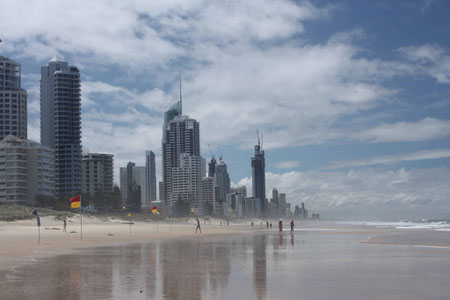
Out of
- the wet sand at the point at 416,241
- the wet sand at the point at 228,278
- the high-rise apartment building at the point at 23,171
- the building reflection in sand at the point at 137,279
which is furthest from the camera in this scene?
the high-rise apartment building at the point at 23,171

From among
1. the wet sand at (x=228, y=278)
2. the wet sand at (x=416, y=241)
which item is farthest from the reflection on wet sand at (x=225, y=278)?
the wet sand at (x=416, y=241)

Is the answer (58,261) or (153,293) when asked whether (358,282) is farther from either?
(58,261)

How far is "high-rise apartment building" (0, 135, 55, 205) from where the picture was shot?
591 ft

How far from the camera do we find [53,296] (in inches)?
583

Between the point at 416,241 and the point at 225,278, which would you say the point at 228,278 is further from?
the point at 416,241

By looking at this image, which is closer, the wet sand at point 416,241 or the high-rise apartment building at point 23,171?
the wet sand at point 416,241

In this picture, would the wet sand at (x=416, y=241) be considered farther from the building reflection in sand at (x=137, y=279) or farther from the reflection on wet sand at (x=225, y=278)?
the building reflection in sand at (x=137, y=279)

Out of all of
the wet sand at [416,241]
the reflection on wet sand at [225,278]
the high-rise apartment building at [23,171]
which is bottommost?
the wet sand at [416,241]

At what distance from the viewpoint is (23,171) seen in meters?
184

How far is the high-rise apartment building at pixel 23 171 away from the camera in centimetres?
18012

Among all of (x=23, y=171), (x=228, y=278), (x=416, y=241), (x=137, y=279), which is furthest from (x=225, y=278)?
(x=23, y=171)

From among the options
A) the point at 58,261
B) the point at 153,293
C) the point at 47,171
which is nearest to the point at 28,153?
the point at 47,171

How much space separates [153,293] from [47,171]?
623 feet

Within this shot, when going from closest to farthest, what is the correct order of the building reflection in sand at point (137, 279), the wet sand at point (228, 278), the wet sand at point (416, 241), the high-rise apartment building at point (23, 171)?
the wet sand at point (228, 278) → the building reflection in sand at point (137, 279) → the wet sand at point (416, 241) → the high-rise apartment building at point (23, 171)
